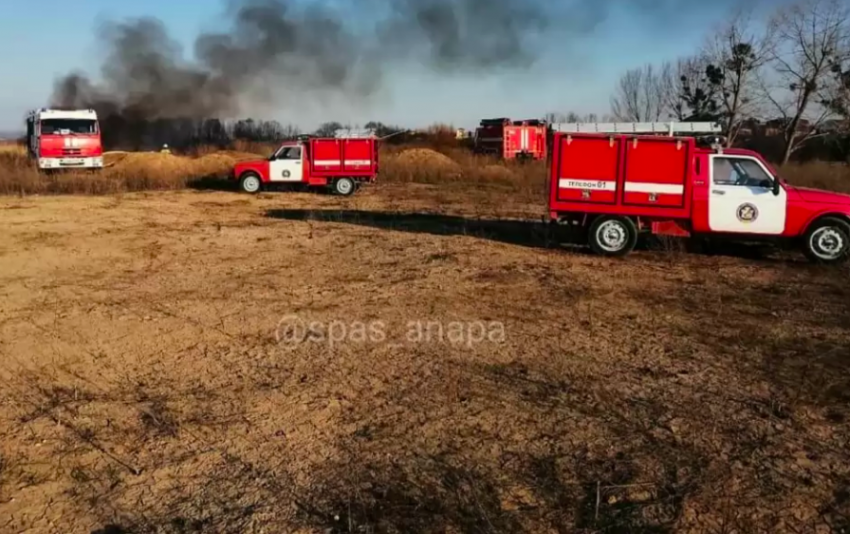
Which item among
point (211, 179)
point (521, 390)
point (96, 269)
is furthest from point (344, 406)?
point (211, 179)

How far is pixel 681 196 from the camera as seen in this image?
38.6ft

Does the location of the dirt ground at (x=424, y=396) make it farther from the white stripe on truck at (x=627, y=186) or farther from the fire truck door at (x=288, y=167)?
the fire truck door at (x=288, y=167)

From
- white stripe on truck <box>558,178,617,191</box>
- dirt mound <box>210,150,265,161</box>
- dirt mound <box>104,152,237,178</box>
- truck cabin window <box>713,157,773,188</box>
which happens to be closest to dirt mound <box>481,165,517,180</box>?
dirt mound <box>104,152,237,178</box>

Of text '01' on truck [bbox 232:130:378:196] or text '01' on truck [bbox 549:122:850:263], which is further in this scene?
text '01' on truck [bbox 232:130:378:196]

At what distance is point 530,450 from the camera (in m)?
4.77

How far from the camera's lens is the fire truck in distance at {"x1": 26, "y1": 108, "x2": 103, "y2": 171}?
27.6 m

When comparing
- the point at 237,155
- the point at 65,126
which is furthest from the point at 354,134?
the point at 237,155

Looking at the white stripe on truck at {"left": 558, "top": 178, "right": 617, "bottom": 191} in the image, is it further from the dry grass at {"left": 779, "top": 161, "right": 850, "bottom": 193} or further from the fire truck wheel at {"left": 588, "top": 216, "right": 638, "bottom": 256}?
the dry grass at {"left": 779, "top": 161, "right": 850, "bottom": 193}

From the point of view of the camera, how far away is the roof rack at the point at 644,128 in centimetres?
1259

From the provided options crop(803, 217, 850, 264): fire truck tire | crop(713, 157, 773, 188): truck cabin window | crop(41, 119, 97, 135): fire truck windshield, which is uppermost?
crop(41, 119, 97, 135): fire truck windshield

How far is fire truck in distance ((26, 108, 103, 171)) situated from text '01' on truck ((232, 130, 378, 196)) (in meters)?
7.26

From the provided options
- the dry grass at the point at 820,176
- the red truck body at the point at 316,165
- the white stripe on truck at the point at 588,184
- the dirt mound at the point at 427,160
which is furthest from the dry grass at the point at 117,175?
the dry grass at the point at 820,176

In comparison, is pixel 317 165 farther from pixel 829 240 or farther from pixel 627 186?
pixel 829 240

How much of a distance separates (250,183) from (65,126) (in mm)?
8282
